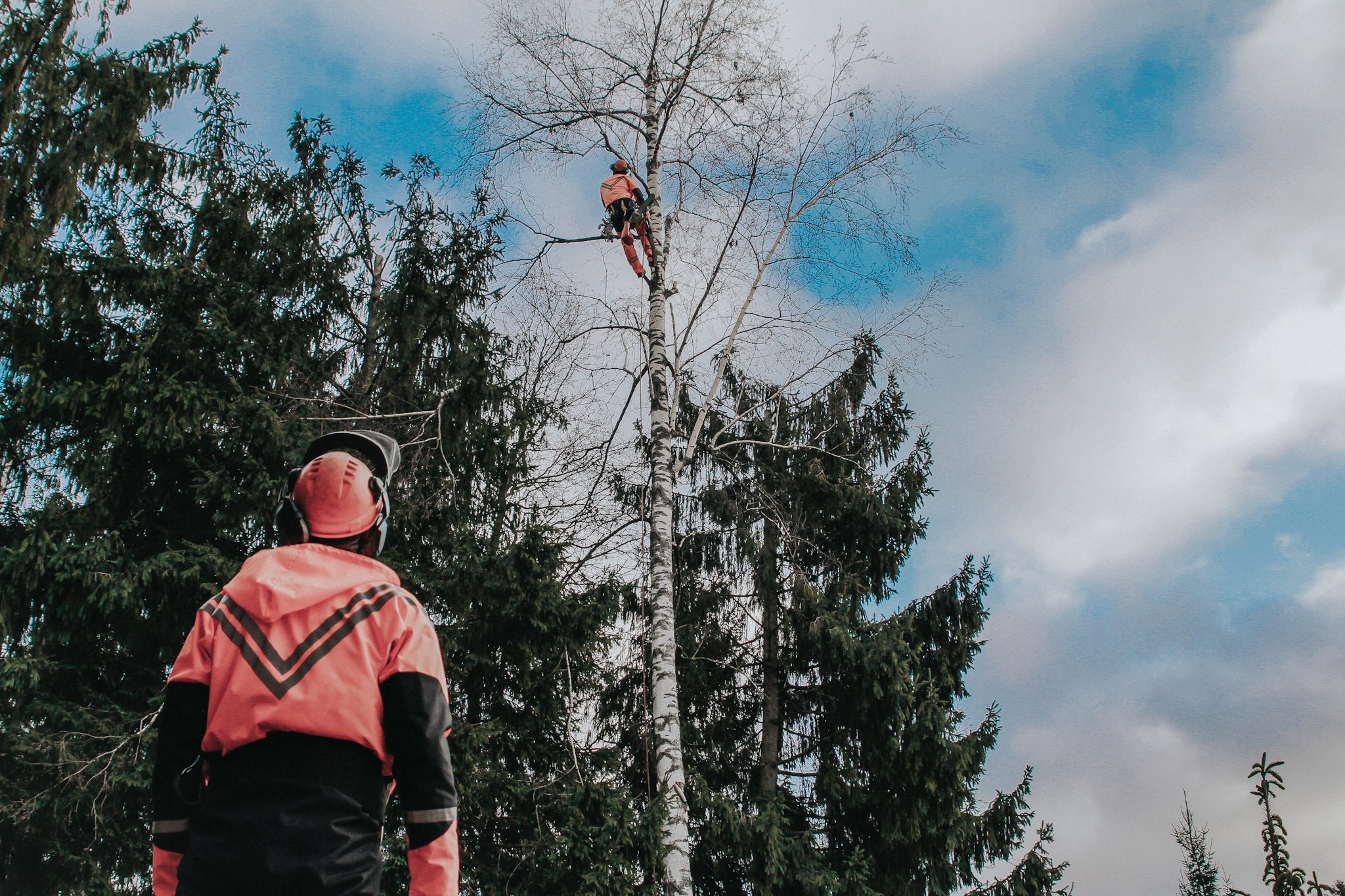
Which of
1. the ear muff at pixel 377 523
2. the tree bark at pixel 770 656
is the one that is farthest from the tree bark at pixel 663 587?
the ear muff at pixel 377 523

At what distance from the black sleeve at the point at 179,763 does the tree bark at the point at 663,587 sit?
6.73 m

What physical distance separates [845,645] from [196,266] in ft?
28.3

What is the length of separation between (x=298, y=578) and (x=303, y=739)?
373 millimetres

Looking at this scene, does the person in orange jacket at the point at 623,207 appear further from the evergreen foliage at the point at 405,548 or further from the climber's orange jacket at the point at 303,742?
the climber's orange jacket at the point at 303,742

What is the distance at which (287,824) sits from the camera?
82.5 inches

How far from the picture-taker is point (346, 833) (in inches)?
84.2

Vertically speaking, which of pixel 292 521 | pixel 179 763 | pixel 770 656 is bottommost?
pixel 179 763

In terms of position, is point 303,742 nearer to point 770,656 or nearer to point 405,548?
point 405,548

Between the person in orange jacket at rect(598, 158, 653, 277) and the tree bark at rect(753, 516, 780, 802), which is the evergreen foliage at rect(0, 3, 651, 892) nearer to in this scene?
the person in orange jacket at rect(598, 158, 653, 277)

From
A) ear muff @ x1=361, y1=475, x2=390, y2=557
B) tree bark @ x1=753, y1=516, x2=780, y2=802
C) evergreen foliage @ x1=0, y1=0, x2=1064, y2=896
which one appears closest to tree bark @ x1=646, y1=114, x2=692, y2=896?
evergreen foliage @ x1=0, y1=0, x2=1064, y2=896

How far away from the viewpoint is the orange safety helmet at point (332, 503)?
8.21 feet

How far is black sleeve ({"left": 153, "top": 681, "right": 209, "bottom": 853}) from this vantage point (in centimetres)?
225

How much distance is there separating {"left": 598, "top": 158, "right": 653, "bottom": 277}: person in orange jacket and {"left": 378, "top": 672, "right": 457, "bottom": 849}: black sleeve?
8.97 m

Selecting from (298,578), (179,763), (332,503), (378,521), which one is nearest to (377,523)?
(378,521)
